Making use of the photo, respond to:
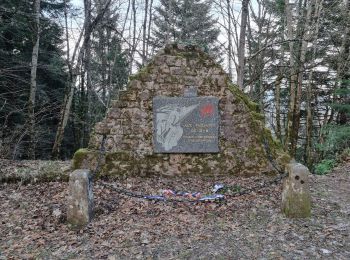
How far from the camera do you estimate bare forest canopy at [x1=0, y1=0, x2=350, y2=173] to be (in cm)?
1201

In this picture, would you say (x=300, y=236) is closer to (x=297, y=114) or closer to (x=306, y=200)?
(x=306, y=200)

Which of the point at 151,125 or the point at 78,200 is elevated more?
the point at 151,125

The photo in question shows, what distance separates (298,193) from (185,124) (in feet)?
10.2

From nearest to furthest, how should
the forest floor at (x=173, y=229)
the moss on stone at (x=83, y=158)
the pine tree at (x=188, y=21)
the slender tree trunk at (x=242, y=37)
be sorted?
the forest floor at (x=173, y=229)
the moss on stone at (x=83, y=158)
the slender tree trunk at (x=242, y=37)
the pine tree at (x=188, y=21)

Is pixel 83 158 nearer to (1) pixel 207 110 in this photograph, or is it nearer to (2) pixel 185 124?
(2) pixel 185 124

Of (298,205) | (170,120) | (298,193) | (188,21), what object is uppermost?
(188,21)

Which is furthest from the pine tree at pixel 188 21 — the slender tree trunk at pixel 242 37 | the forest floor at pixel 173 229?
the forest floor at pixel 173 229

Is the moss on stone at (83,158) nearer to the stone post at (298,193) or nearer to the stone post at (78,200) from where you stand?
the stone post at (78,200)

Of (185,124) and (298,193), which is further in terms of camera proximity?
(185,124)

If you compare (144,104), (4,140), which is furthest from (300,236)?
(4,140)

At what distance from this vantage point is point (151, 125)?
739cm

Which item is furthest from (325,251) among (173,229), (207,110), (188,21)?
(188,21)

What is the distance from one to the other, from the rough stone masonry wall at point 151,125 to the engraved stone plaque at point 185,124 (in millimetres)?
145

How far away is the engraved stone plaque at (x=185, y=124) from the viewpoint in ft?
24.1
